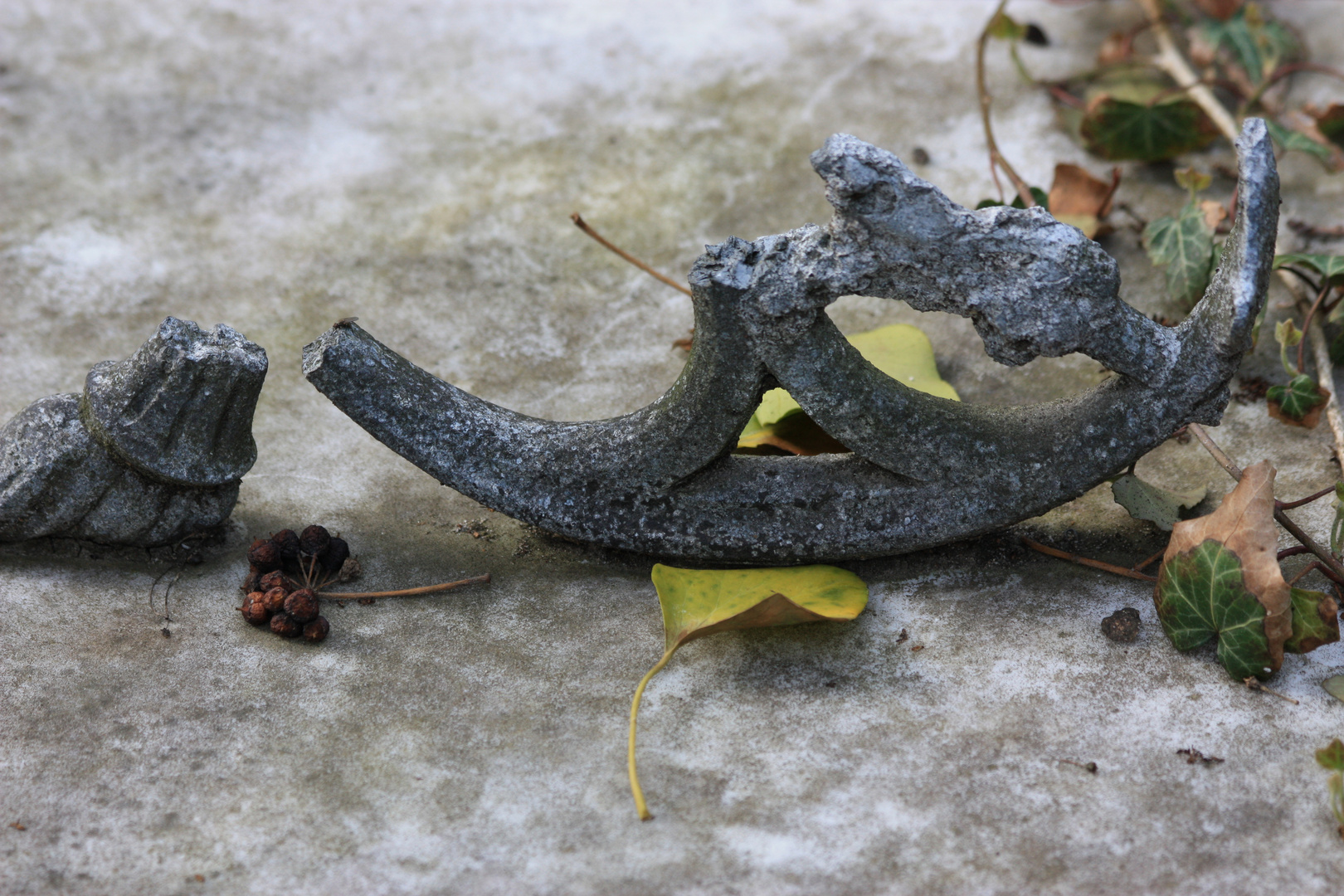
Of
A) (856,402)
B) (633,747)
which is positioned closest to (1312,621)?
(856,402)

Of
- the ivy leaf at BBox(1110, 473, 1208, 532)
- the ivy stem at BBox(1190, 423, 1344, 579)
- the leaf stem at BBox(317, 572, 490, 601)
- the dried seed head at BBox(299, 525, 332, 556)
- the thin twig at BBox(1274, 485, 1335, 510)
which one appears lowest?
the leaf stem at BBox(317, 572, 490, 601)

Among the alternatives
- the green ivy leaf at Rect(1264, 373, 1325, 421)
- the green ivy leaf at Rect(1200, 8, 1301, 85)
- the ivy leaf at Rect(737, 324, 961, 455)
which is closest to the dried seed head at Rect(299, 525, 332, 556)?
the ivy leaf at Rect(737, 324, 961, 455)

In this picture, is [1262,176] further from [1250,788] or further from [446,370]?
[446,370]

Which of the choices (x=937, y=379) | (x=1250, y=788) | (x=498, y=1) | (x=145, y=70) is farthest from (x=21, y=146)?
(x=1250, y=788)

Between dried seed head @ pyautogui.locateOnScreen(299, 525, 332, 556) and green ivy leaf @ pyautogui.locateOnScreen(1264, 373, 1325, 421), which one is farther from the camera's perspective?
green ivy leaf @ pyautogui.locateOnScreen(1264, 373, 1325, 421)

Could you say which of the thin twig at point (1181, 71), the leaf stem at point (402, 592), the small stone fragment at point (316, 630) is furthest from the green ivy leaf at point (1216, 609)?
the thin twig at point (1181, 71)

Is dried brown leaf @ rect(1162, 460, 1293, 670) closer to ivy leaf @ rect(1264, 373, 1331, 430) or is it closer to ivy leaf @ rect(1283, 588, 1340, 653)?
ivy leaf @ rect(1283, 588, 1340, 653)

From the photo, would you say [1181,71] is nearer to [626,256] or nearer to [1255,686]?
[626,256]
